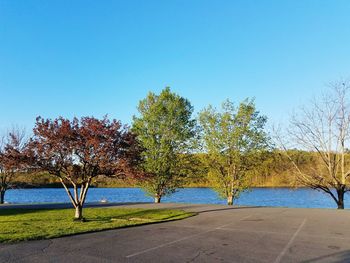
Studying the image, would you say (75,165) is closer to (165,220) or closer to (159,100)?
(165,220)

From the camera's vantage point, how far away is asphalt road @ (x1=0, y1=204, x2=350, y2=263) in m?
7.40

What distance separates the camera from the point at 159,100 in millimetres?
27672

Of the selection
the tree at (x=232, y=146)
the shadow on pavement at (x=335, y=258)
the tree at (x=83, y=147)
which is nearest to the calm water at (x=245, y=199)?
the tree at (x=232, y=146)

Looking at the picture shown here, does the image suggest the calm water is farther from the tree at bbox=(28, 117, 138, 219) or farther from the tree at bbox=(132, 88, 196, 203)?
the tree at bbox=(28, 117, 138, 219)

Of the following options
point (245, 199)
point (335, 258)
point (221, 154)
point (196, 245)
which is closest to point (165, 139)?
point (221, 154)

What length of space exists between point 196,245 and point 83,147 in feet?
22.2

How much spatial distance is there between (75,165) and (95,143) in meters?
1.91

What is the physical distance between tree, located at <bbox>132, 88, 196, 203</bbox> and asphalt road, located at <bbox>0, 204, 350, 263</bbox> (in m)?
14.3

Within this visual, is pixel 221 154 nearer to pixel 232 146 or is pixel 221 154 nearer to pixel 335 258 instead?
pixel 232 146

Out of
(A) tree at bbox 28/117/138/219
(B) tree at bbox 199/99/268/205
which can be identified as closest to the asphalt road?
(A) tree at bbox 28/117/138/219

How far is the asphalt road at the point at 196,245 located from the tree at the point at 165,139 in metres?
14.3

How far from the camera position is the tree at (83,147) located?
1327 cm

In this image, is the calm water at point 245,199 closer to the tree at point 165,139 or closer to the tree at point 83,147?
the tree at point 165,139

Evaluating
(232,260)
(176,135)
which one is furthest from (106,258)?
(176,135)
